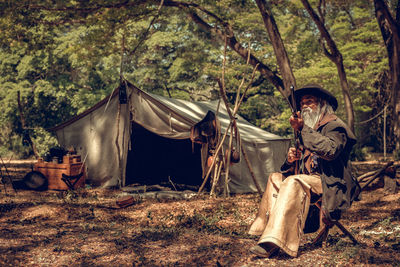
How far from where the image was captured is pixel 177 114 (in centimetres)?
941

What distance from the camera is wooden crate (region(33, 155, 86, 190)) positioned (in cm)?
975

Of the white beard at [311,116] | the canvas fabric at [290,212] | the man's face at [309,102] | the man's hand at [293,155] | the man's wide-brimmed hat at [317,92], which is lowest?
the canvas fabric at [290,212]

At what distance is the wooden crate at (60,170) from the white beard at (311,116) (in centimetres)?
701

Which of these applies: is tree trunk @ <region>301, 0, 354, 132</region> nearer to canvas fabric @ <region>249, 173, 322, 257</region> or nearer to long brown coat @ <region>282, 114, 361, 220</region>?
long brown coat @ <region>282, 114, 361, 220</region>

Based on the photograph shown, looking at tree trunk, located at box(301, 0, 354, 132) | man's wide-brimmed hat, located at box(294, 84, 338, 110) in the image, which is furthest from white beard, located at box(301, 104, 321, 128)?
tree trunk, located at box(301, 0, 354, 132)

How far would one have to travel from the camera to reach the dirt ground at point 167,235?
3930mm

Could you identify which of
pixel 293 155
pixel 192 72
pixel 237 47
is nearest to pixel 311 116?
pixel 293 155

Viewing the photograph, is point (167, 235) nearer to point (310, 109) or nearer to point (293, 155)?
point (293, 155)

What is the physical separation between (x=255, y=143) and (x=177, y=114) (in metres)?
2.21

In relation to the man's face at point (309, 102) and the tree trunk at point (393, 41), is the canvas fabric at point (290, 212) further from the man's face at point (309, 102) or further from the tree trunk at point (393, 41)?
the tree trunk at point (393, 41)

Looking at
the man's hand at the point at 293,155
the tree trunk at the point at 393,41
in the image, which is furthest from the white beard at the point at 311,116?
the tree trunk at the point at 393,41

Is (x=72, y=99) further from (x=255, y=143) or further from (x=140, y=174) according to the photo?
(x=255, y=143)

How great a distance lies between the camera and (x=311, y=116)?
13.7 ft

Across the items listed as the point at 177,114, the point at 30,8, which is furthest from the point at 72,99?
the point at 177,114
